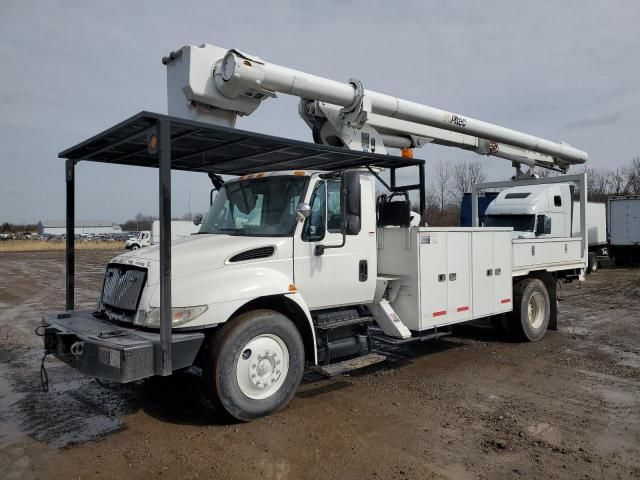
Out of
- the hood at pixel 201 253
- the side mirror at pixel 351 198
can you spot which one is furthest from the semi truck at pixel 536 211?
the hood at pixel 201 253

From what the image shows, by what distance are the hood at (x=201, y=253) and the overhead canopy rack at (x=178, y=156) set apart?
44cm

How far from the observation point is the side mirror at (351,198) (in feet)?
16.9

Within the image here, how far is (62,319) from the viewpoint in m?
5.24

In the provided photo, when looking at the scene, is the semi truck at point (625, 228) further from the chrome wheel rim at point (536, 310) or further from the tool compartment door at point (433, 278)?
the tool compartment door at point (433, 278)

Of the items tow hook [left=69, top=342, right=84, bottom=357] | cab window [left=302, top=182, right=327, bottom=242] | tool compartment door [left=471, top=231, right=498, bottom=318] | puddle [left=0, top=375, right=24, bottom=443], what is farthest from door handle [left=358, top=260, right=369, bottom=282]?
puddle [left=0, top=375, right=24, bottom=443]

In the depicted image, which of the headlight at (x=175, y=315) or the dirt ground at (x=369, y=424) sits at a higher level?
the headlight at (x=175, y=315)

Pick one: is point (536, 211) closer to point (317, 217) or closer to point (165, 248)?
point (317, 217)

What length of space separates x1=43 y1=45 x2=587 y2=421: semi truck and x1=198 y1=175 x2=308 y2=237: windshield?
18 millimetres

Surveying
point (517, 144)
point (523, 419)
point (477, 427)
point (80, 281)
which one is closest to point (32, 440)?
point (477, 427)

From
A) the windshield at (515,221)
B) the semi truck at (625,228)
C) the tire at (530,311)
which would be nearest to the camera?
the tire at (530,311)

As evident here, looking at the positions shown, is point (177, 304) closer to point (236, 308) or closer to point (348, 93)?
point (236, 308)

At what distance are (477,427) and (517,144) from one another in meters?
6.55

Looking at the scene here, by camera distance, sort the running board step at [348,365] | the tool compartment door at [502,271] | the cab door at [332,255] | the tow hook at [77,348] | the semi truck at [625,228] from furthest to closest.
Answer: the semi truck at [625,228]
the tool compartment door at [502,271]
the cab door at [332,255]
the running board step at [348,365]
the tow hook at [77,348]

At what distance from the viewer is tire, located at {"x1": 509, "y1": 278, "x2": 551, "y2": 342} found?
8.11 meters
